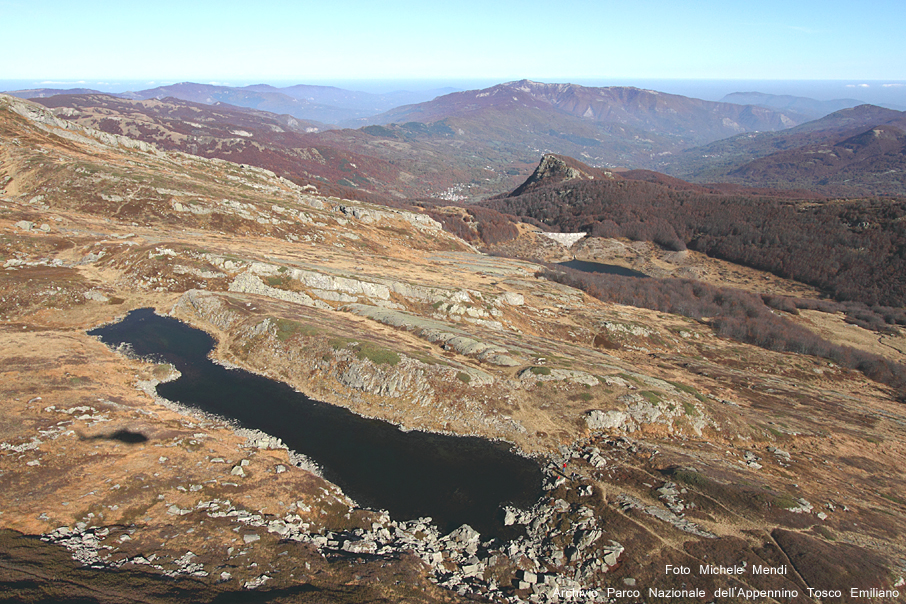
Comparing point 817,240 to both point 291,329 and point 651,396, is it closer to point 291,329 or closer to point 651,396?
point 651,396

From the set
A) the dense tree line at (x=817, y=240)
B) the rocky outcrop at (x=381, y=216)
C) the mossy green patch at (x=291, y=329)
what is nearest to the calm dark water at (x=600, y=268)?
the dense tree line at (x=817, y=240)

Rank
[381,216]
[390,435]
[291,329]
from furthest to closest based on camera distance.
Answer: [381,216]
[291,329]
[390,435]

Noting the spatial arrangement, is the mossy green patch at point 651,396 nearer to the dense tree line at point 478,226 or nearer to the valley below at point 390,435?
the valley below at point 390,435

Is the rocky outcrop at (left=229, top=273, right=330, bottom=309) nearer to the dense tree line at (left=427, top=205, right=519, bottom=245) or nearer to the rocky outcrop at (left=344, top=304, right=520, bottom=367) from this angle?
the rocky outcrop at (left=344, top=304, right=520, bottom=367)

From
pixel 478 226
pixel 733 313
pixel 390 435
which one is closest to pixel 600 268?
pixel 478 226

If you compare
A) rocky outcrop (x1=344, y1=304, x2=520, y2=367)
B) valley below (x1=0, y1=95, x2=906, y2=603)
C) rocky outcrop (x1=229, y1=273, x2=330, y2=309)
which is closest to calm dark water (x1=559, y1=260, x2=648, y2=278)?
valley below (x1=0, y1=95, x2=906, y2=603)
